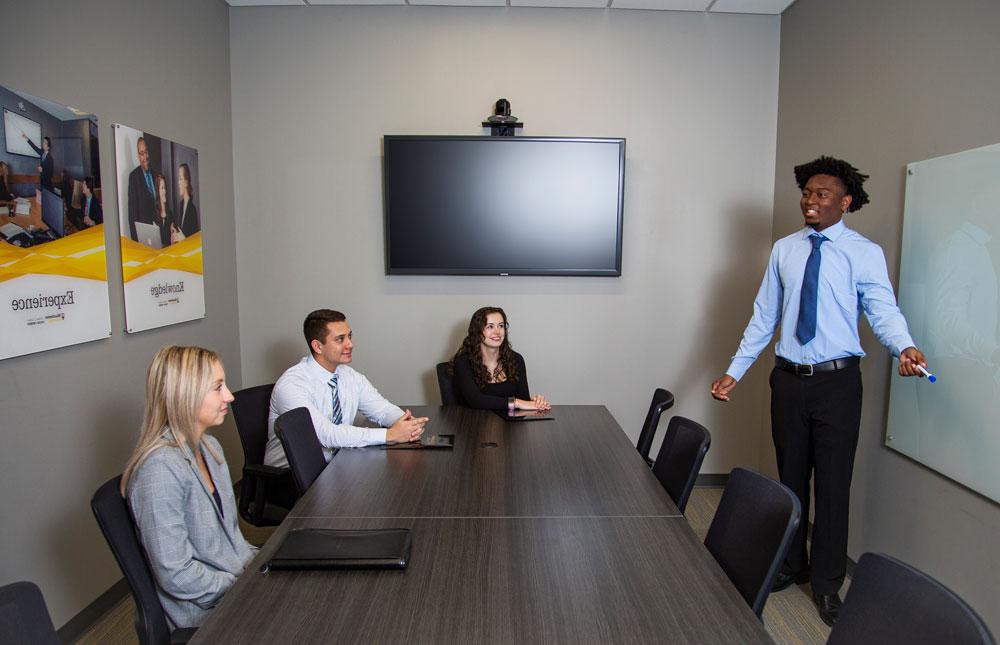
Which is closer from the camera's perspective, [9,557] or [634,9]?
[9,557]

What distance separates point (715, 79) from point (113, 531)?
416cm

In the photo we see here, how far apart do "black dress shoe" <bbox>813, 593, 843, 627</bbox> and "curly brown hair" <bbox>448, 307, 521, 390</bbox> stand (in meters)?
1.85

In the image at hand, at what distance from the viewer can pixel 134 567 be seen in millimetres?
1601

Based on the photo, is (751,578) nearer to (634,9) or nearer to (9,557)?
Answer: (9,557)

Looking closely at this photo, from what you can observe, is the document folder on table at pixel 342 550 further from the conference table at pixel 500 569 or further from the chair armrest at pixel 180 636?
the chair armrest at pixel 180 636

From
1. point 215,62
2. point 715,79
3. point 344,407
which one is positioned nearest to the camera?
point 344,407

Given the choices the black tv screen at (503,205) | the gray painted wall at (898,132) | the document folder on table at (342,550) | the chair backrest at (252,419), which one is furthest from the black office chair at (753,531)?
the black tv screen at (503,205)

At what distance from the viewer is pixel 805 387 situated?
2.84 meters

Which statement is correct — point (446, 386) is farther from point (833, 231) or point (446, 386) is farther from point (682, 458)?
point (833, 231)

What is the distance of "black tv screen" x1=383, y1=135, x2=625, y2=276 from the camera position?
4094 millimetres

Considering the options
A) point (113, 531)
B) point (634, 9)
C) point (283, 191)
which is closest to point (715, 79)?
point (634, 9)

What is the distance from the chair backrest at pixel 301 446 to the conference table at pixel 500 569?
0.09m

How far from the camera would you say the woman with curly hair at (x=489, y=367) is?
11.2 ft

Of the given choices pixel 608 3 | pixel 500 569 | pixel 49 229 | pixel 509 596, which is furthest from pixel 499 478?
pixel 608 3
